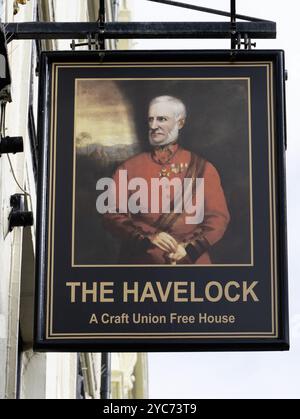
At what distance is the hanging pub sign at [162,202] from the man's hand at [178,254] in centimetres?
1

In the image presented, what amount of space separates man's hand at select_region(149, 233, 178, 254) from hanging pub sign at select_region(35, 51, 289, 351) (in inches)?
0.4

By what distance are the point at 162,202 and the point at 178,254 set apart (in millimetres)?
429

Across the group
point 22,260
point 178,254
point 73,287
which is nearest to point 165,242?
point 178,254

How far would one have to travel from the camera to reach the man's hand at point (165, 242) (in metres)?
10.5

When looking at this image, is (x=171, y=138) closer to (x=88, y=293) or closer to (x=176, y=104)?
(x=176, y=104)

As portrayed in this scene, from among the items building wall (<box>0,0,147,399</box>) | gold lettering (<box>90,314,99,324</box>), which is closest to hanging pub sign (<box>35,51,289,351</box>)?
gold lettering (<box>90,314,99,324</box>)

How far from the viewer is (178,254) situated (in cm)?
1044

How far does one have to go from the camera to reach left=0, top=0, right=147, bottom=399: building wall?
12914mm

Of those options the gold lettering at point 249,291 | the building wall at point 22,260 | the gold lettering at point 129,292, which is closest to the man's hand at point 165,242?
the gold lettering at point 129,292

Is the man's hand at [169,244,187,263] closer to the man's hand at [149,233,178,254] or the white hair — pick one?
the man's hand at [149,233,178,254]

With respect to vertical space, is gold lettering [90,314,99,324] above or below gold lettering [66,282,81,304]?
below
